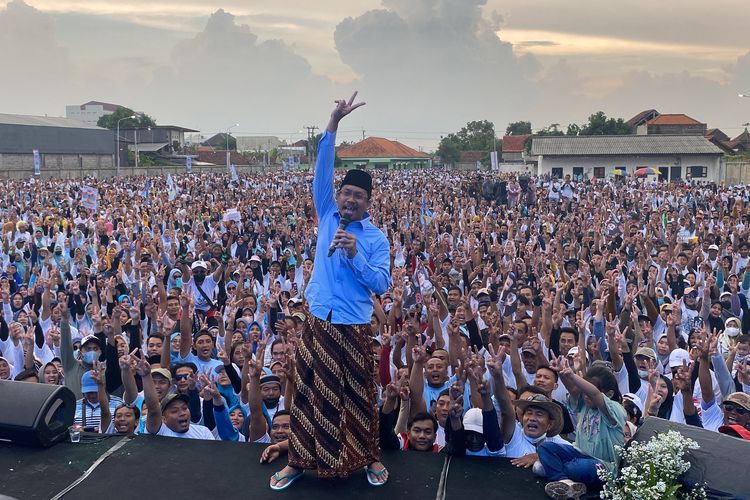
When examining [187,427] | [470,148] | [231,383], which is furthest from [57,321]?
[470,148]

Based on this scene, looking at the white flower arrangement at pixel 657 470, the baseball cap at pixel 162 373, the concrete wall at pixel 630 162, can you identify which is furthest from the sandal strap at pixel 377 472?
the concrete wall at pixel 630 162

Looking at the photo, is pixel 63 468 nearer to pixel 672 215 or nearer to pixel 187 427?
pixel 187 427

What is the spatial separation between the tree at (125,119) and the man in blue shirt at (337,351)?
64.4 metres

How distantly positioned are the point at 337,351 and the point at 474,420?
1.14 meters

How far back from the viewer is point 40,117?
55656 millimetres

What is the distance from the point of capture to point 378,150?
258ft

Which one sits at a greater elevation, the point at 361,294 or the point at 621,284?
the point at 361,294

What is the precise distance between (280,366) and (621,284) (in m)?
5.42

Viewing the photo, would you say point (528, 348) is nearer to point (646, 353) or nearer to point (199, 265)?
point (646, 353)

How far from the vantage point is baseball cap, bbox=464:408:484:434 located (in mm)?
3828

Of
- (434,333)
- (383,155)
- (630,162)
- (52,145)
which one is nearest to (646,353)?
(434,333)

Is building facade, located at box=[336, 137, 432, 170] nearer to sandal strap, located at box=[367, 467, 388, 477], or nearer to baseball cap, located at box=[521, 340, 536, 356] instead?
baseball cap, located at box=[521, 340, 536, 356]

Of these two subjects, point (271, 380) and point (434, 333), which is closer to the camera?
point (271, 380)

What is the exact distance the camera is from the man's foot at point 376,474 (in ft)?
10.7
